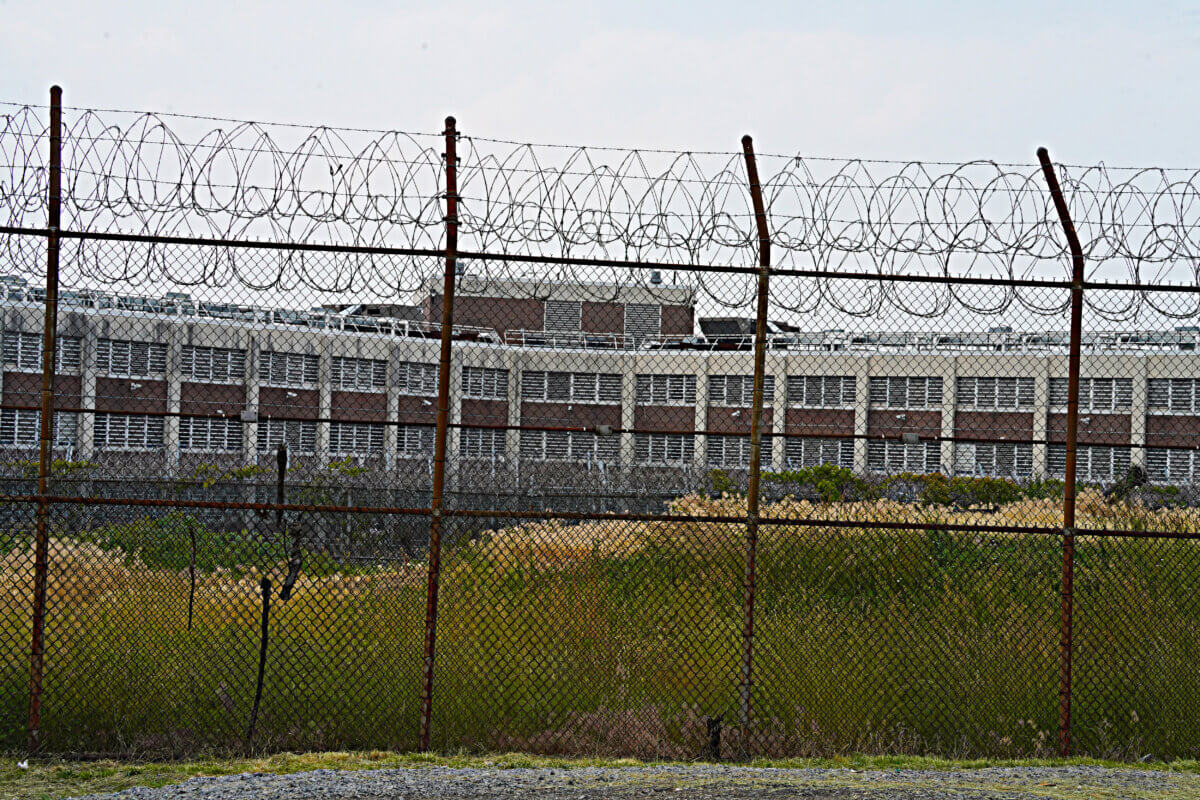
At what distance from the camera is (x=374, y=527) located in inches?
686

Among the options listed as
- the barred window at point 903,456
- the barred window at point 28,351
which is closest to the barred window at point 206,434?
the barred window at point 28,351

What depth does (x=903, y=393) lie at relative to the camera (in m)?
41.5

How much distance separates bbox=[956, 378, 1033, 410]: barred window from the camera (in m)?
40.4

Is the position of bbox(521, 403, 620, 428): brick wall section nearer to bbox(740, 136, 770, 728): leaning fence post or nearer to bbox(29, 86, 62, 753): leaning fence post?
bbox(740, 136, 770, 728): leaning fence post

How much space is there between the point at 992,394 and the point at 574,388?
1488 cm

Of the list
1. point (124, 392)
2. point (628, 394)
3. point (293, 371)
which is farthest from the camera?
point (628, 394)

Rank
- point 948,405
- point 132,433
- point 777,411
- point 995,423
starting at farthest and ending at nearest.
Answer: point 995,423, point 777,411, point 948,405, point 132,433

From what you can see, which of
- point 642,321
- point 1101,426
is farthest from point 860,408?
point 642,321

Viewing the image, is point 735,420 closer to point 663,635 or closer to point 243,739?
point 663,635

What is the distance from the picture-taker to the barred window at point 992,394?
132 ft

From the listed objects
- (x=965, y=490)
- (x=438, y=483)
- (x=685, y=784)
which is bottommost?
Answer: (x=685, y=784)

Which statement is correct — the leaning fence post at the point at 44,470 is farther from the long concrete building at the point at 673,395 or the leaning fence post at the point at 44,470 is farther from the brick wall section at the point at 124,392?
the brick wall section at the point at 124,392

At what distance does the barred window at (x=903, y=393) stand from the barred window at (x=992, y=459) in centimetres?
194

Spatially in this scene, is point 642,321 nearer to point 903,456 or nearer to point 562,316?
point 562,316
